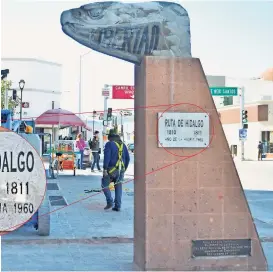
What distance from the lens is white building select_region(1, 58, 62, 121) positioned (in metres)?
53.5

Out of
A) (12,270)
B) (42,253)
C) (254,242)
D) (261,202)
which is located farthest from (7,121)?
(261,202)

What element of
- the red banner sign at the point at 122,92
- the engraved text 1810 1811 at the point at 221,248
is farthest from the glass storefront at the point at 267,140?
the engraved text 1810 1811 at the point at 221,248

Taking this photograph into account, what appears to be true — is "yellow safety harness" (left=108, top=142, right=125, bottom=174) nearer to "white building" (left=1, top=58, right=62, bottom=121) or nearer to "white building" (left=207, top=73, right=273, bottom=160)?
"white building" (left=207, top=73, right=273, bottom=160)

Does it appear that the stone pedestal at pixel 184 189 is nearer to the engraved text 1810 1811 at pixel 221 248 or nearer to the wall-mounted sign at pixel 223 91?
the engraved text 1810 1811 at pixel 221 248

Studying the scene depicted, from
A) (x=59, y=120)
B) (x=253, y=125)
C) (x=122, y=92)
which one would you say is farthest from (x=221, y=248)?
(x=253, y=125)

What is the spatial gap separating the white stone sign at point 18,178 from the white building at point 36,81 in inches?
1882

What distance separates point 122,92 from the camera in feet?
124

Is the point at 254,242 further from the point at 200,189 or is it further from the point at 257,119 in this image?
the point at 257,119

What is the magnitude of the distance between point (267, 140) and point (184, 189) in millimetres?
39497

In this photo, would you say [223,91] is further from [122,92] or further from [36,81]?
[36,81]

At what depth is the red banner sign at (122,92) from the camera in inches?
1463

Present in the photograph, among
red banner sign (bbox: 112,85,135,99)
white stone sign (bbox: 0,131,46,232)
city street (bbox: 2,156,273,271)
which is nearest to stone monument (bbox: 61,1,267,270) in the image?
city street (bbox: 2,156,273,271)

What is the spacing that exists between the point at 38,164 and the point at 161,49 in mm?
2050

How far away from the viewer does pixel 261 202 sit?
46.2ft
